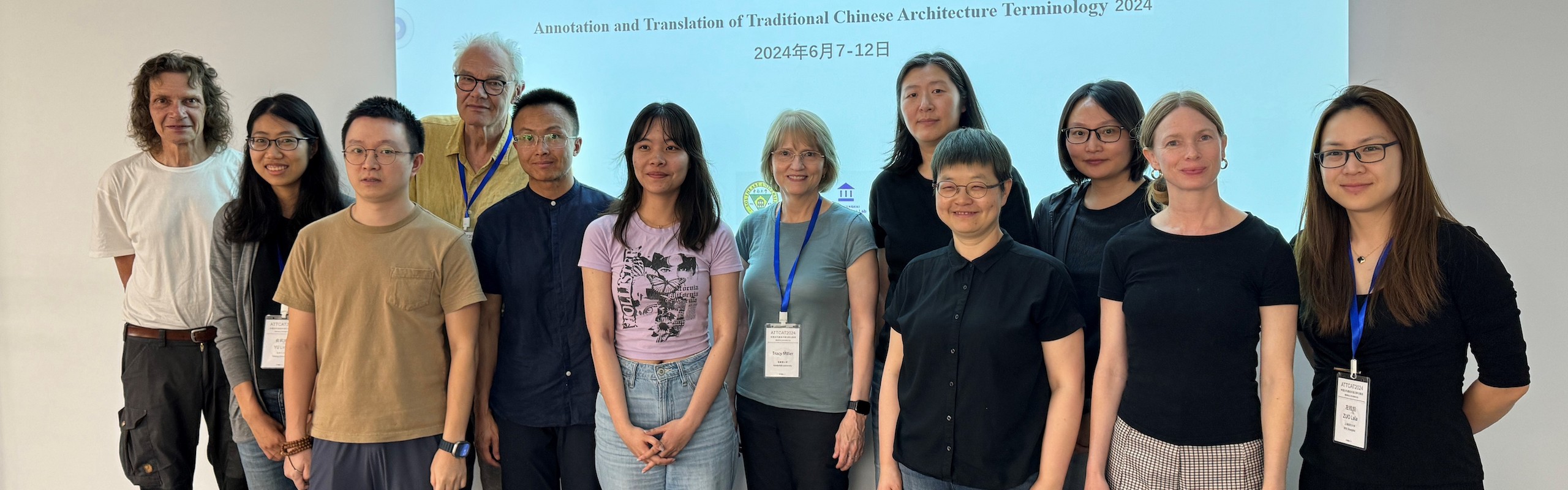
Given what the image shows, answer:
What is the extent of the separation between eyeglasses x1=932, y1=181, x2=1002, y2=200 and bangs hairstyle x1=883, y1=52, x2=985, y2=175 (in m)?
0.52

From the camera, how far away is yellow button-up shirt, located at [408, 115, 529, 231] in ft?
8.67

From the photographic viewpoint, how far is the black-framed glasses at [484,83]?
2666mm

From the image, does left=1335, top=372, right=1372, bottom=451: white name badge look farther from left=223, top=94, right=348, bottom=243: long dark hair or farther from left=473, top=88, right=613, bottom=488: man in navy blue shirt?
left=223, top=94, right=348, bottom=243: long dark hair

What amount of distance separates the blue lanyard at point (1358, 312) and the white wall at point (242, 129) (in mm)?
1196

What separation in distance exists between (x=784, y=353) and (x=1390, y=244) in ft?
4.66

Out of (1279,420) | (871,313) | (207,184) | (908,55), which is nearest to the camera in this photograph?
(1279,420)

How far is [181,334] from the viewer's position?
2543mm

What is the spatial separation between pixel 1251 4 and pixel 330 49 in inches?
137

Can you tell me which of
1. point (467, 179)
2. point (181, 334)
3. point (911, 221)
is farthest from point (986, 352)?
point (181, 334)

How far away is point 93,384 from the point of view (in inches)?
145

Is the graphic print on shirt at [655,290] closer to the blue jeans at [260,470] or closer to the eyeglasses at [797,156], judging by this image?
the eyeglasses at [797,156]

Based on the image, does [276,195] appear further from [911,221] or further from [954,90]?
[954,90]

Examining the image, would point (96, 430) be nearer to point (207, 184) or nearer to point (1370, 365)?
point (207, 184)

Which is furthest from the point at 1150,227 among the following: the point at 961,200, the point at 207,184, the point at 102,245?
the point at 102,245
